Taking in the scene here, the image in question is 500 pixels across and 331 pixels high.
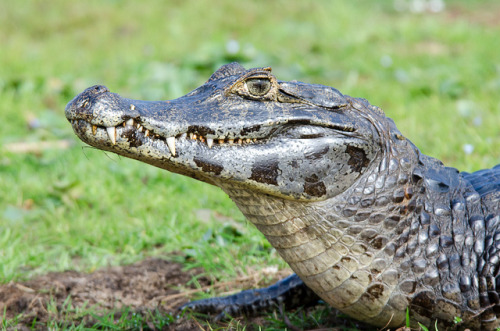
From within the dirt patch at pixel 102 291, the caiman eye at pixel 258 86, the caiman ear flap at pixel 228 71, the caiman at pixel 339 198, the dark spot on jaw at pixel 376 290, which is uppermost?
the caiman ear flap at pixel 228 71

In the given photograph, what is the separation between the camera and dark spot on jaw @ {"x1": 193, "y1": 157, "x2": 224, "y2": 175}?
6.49ft

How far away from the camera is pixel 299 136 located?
2068 millimetres

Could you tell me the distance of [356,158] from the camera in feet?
6.89

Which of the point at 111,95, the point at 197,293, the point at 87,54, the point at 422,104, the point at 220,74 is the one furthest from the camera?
the point at 87,54

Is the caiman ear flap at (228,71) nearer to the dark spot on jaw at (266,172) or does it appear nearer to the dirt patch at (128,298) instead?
the dark spot on jaw at (266,172)

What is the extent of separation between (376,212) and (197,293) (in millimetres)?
1221

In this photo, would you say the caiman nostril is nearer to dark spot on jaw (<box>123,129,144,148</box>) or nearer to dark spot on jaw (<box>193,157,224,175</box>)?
dark spot on jaw (<box>123,129,144,148</box>)

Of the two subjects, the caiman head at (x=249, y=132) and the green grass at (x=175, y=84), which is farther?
the green grass at (x=175, y=84)

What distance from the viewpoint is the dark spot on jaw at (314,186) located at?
2049 millimetres

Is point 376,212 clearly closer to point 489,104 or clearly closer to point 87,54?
point 489,104

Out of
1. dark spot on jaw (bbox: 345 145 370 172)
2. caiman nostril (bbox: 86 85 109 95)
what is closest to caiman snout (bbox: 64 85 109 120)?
caiman nostril (bbox: 86 85 109 95)

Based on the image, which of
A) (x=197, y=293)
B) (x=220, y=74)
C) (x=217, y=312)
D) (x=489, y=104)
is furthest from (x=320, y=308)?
(x=489, y=104)

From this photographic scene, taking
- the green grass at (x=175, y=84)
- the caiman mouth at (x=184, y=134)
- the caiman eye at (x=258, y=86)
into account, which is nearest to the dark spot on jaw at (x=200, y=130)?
the caiman mouth at (x=184, y=134)

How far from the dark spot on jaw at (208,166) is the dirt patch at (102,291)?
41.0 inches
